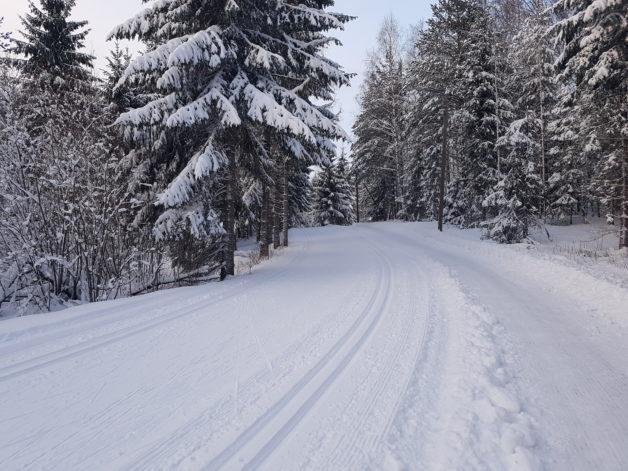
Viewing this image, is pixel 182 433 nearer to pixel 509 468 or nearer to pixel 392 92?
pixel 509 468

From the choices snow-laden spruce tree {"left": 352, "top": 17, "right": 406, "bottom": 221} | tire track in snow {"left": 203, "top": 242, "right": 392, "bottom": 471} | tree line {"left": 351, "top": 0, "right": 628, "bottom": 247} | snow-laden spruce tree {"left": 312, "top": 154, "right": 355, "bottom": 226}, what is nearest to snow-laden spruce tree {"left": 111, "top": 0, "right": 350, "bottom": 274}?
tire track in snow {"left": 203, "top": 242, "right": 392, "bottom": 471}

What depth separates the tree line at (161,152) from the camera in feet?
24.5

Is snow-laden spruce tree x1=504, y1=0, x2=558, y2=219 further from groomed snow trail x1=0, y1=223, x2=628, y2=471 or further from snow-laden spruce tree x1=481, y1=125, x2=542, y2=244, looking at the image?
groomed snow trail x1=0, y1=223, x2=628, y2=471

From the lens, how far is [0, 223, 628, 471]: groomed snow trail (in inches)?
99.9

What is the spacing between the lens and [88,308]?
5.96 metres

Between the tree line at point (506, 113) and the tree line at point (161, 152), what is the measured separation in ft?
31.1

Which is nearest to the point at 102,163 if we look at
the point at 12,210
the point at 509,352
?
the point at 12,210

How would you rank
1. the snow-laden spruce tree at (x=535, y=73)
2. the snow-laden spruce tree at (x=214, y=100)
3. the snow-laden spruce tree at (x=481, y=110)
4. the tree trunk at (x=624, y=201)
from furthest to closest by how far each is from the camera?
the snow-laden spruce tree at (x=535, y=73)
the snow-laden spruce tree at (x=481, y=110)
the tree trunk at (x=624, y=201)
the snow-laden spruce tree at (x=214, y=100)

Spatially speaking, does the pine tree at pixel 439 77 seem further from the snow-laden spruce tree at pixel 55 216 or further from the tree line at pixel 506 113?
the snow-laden spruce tree at pixel 55 216

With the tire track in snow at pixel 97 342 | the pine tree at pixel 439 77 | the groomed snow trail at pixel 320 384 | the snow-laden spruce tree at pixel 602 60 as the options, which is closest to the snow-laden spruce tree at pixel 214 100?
the tire track in snow at pixel 97 342

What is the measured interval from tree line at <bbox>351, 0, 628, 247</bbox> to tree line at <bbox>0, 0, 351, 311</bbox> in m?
9.48

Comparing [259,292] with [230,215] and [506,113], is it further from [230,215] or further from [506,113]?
[506,113]

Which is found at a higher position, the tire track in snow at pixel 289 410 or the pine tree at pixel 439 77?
the pine tree at pixel 439 77

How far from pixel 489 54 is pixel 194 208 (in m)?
18.3
